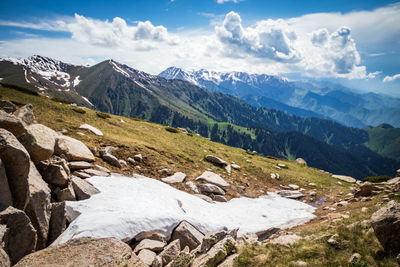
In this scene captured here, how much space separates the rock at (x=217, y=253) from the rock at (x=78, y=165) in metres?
12.1

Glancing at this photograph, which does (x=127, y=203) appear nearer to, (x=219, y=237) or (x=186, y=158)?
(x=219, y=237)

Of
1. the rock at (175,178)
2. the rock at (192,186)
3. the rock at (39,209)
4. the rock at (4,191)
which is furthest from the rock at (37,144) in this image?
the rock at (192,186)


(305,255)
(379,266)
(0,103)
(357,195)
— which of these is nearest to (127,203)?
(305,255)

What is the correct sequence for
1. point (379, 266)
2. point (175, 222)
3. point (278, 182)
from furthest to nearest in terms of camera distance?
1. point (278, 182)
2. point (175, 222)
3. point (379, 266)

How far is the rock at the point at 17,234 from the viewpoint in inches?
334

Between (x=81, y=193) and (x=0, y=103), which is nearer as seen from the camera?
(x=81, y=193)

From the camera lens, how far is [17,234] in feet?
28.8

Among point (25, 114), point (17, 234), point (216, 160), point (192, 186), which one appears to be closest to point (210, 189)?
point (192, 186)

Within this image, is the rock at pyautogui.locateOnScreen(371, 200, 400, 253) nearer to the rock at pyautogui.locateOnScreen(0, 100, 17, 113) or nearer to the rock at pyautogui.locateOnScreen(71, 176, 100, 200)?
the rock at pyautogui.locateOnScreen(71, 176, 100, 200)

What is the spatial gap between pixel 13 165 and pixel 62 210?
11.0ft

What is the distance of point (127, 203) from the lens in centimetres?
1377

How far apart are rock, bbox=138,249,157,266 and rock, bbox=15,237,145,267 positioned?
0.47 metres

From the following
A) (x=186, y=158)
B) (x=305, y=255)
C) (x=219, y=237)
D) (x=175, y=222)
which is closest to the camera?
(x=305, y=255)

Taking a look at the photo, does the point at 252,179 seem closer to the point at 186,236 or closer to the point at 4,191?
A: the point at 186,236
